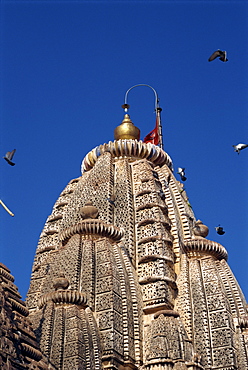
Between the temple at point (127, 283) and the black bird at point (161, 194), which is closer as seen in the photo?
the temple at point (127, 283)

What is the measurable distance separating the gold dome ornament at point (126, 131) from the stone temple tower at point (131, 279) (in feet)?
4.60

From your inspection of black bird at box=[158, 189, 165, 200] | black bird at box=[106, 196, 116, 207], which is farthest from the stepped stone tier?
black bird at box=[158, 189, 165, 200]

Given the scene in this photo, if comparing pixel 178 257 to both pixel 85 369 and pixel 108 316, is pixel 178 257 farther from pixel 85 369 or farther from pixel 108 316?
pixel 85 369

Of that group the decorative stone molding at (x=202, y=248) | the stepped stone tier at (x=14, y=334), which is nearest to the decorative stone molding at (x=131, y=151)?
the decorative stone molding at (x=202, y=248)

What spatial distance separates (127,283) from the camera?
96.4 feet

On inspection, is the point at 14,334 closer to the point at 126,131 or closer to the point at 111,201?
the point at 111,201

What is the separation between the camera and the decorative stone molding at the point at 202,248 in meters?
33.4

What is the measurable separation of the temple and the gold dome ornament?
1.33 meters

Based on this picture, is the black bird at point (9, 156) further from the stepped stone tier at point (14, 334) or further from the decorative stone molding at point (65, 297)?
the decorative stone molding at point (65, 297)

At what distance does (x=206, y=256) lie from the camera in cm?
3344

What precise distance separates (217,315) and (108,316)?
18.8ft

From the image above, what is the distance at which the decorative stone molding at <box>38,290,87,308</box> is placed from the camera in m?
26.7

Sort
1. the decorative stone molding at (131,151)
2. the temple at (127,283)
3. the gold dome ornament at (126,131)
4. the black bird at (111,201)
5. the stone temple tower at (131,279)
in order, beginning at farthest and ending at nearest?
the gold dome ornament at (126,131)
the decorative stone molding at (131,151)
the black bird at (111,201)
the stone temple tower at (131,279)
the temple at (127,283)

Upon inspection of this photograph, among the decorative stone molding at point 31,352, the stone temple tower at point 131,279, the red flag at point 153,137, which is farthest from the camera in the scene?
the red flag at point 153,137
